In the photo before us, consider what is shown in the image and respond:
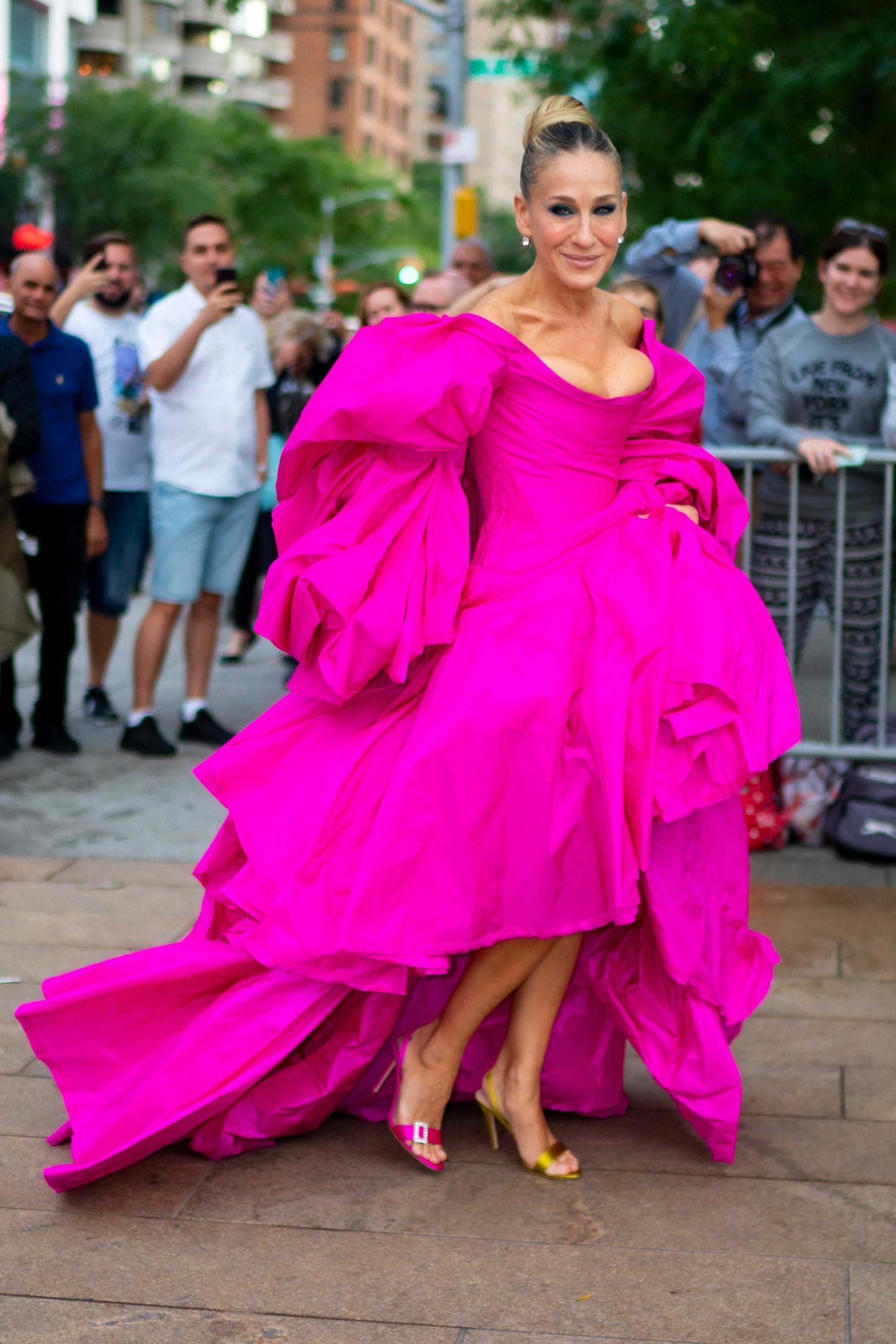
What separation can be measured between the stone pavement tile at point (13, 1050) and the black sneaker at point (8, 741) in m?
2.88

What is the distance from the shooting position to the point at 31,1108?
327 cm

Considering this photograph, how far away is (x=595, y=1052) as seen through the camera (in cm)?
327

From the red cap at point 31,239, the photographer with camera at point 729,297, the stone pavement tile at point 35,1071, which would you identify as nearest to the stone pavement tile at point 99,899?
the stone pavement tile at point 35,1071

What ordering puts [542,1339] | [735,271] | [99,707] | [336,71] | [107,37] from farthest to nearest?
[336,71] → [107,37] → [99,707] → [735,271] → [542,1339]

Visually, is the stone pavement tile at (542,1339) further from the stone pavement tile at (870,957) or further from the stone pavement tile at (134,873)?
the stone pavement tile at (134,873)

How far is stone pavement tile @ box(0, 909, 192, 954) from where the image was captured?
4.28 meters

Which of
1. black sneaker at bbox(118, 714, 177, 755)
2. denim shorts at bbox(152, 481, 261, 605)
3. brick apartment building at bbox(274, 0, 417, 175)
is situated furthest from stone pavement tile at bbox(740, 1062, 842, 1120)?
brick apartment building at bbox(274, 0, 417, 175)

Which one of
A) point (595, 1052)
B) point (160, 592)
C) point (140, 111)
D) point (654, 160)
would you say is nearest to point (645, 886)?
point (595, 1052)

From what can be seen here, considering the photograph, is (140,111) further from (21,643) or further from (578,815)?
(578,815)

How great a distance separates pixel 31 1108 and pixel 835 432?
3.62 meters

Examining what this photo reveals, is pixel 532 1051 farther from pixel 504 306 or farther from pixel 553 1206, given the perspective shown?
pixel 504 306

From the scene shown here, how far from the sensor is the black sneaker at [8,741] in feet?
21.1

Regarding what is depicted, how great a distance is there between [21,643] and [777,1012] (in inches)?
119

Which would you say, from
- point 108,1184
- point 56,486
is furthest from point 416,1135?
point 56,486
